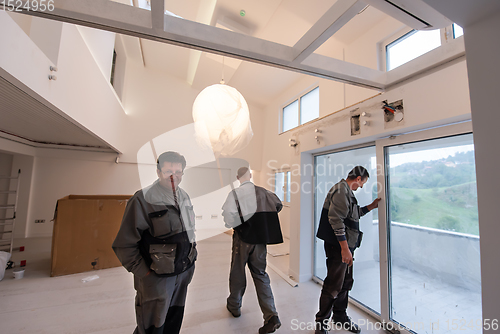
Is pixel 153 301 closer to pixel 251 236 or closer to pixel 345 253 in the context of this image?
pixel 251 236

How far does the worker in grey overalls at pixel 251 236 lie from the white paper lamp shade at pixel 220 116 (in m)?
0.65

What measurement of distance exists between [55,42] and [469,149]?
360 centimetres

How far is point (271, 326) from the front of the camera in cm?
189

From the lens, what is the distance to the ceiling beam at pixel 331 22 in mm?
988

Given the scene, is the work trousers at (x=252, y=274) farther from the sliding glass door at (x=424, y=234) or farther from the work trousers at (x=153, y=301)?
the sliding glass door at (x=424, y=234)

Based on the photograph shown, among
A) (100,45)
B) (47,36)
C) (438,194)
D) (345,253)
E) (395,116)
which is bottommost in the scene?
(345,253)

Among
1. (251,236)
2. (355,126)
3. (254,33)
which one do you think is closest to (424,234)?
(355,126)

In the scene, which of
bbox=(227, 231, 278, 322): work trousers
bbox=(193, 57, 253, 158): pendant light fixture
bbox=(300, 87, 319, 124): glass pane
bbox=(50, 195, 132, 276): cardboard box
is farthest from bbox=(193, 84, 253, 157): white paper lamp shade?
bbox=(300, 87, 319, 124): glass pane

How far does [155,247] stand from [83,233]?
2.66 meters

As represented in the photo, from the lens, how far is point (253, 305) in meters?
2.38

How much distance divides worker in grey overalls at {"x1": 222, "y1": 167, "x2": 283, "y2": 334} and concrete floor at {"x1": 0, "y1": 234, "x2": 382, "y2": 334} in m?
0.24

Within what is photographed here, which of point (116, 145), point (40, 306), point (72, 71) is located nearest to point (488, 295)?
point (72, 71)

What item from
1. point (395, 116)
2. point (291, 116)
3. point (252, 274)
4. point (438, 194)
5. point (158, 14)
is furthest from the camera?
point (291, 116)

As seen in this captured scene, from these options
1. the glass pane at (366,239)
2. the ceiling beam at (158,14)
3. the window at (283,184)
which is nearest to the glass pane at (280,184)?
the window at (283,184)
